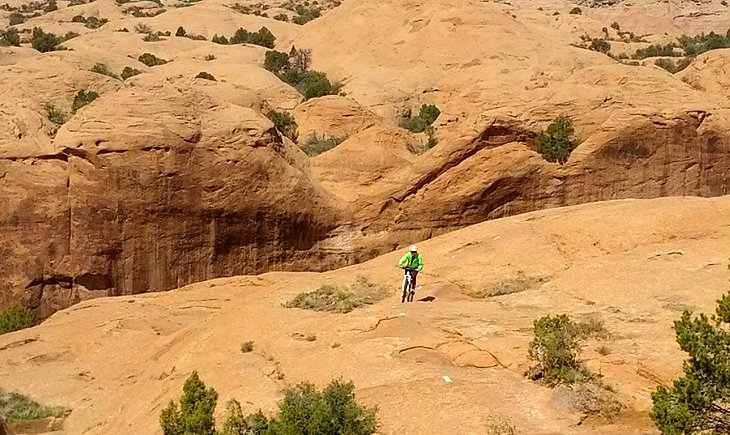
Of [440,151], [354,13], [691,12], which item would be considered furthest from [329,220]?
[691,12]

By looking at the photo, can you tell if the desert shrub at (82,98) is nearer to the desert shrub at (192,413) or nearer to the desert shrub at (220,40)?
the desert shrub at (192,413)

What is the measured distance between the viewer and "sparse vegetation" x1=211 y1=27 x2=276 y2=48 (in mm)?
64625

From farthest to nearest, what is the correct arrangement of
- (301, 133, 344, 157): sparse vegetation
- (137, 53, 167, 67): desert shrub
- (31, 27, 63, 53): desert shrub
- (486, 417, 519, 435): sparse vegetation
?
(31, 27, 63, 53): desert shrub < (137, 53, 167, 67): desert shrub < (301, 133, 344, 157): sparse vegetation < (486, 417, 519, 435): sparse vegetation

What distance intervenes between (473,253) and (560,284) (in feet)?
11.2

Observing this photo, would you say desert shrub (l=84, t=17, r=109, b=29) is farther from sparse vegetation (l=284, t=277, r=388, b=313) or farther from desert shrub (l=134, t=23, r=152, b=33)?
sparse vegetation (l=284, t=277, r=388, b=313)

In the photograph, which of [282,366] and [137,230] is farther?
[137,230]

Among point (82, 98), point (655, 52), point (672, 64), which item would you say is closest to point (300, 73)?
point (82, 98)

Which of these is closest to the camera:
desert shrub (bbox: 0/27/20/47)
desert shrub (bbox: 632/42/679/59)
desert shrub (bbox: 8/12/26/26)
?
desert shrub (bbox: 0/27/20/47)

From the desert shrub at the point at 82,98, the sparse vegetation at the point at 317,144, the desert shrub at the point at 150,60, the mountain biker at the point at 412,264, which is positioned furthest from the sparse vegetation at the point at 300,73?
the mountain biker at the point at 412,264

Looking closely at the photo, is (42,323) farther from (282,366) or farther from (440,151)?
(440,151)

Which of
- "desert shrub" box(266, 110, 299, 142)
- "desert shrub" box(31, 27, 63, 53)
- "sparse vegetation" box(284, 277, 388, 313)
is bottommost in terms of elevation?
"sparse vegetation" box(284, 277, 388, 313)

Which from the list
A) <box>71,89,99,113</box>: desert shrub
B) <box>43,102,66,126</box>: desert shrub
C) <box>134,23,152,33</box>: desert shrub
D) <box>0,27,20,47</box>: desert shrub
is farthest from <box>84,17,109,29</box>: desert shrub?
<box>43,102,66,126</box>: desert shrub

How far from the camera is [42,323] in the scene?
2069cm

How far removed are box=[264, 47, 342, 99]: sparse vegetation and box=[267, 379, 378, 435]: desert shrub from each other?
119 ft
